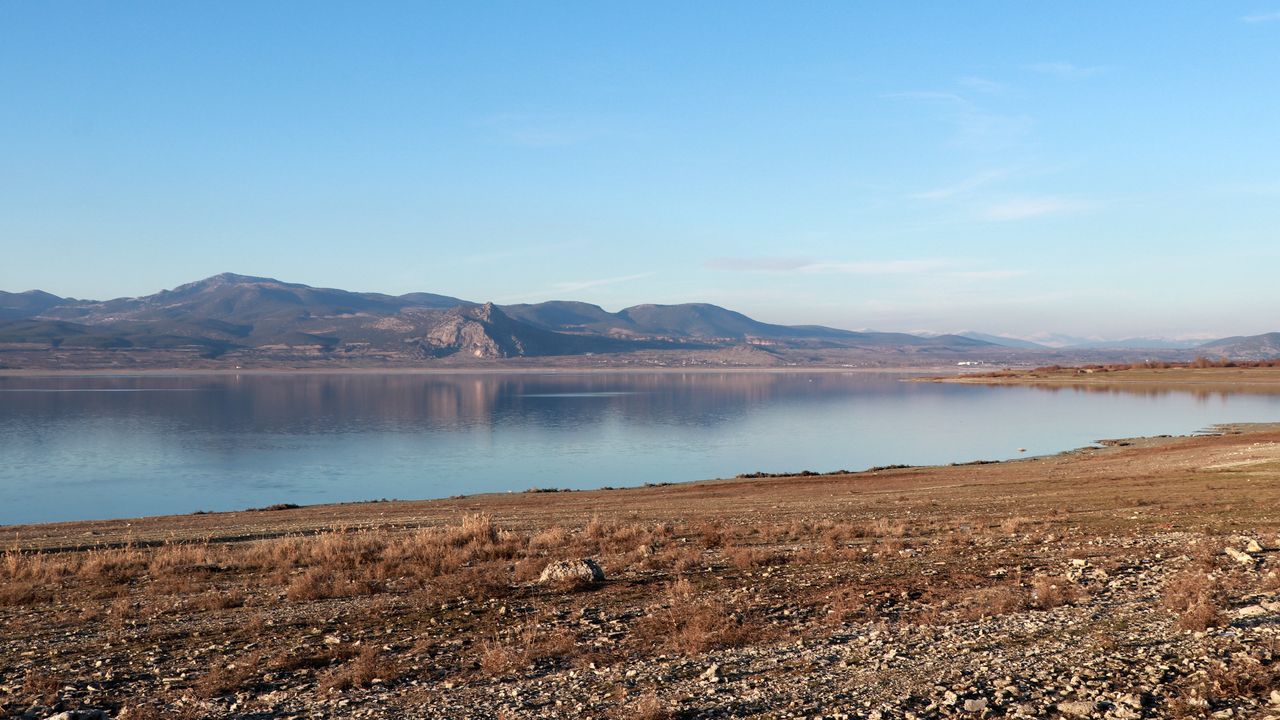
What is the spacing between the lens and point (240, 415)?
105875 millimetres

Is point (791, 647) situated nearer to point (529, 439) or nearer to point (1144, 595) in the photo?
point (1144, 595)

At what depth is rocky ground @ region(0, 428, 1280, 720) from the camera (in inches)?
352

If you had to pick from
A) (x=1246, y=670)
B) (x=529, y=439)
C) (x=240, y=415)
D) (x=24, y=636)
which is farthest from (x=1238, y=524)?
(x=240, y=415)

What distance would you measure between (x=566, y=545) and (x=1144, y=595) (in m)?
11.2

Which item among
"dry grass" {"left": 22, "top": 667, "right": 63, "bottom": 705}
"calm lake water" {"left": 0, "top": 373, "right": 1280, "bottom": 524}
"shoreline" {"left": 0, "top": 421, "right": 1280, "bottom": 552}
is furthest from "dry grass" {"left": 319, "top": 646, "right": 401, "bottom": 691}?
"calm lake water" {"left": 0, "top": 373, "right": 1280, "bottom": 524}

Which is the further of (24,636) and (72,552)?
(72,552)

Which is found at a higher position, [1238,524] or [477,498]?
[1238,524]

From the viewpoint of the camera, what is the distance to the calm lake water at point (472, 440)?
50.8 metres

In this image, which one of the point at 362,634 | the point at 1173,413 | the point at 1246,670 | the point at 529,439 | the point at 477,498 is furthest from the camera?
the point at 1173,413

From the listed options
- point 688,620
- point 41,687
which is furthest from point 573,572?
point 41,687

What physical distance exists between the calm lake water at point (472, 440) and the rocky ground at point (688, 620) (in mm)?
28441

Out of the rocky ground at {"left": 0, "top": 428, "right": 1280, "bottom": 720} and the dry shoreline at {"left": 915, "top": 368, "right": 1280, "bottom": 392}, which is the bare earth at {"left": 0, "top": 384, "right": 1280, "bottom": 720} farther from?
the dry shoreline at {"left": 915, "top": 368, "right": 1280, "bottom": 392}

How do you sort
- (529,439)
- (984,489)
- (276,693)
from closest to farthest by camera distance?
(276,693) → (984,489) → (529,439)

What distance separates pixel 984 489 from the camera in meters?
31.9
